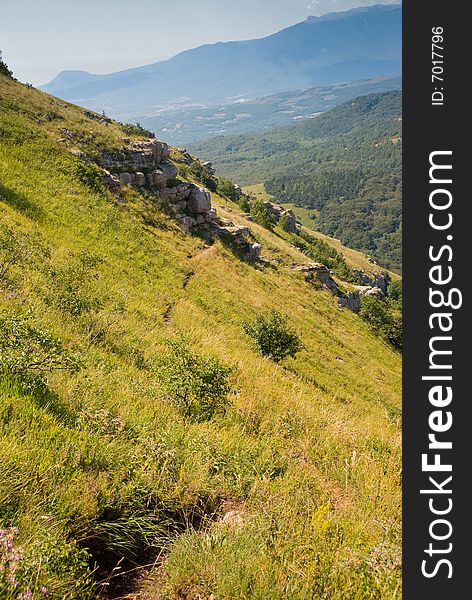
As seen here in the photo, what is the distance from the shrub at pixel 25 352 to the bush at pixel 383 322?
4511cm

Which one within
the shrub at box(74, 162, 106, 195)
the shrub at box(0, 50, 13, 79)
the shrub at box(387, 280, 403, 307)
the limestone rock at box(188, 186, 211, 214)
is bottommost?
the shrub at box(387, 280, 403, 307)

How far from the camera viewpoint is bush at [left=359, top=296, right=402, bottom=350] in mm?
46406

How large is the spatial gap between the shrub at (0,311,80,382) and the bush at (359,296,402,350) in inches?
1776

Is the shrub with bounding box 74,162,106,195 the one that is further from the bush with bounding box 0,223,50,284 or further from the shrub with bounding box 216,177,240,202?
the shrub with bounding box 216,177,240,202

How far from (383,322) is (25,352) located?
160 feet

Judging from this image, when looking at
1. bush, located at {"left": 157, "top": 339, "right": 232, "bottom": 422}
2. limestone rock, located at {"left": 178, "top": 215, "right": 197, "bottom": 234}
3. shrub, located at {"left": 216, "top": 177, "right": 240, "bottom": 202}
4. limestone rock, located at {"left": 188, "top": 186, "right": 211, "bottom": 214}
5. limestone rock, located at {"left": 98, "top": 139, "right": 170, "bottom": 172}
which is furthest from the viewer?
shrub, located at {"left": 216, "top": 177, "right": 240, "bottom": 202}

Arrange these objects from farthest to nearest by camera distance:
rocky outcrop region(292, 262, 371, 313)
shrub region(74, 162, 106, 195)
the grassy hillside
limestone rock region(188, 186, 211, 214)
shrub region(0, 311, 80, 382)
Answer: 1. rocky outcrop region(292, 262, 371, 313)
2. limestone rock region(188, 186, 211, 214)
3. shrub region(74, 162, 106, 195)
4. shrub region(0, 311, 80, 382)
5. the grassy hillside

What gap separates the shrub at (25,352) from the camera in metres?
4.56

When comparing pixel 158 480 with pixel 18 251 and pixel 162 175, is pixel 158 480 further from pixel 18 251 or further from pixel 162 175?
pixel 162 175

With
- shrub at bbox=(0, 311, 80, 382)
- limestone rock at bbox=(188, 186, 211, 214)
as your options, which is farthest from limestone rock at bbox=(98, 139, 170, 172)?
shrub at bbox=(0, 311, 80, 382)

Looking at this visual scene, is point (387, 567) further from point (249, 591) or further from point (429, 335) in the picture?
point (429, 335)

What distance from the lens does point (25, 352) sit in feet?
15.5

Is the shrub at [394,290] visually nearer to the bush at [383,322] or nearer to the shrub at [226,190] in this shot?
the shrub at [226,190]

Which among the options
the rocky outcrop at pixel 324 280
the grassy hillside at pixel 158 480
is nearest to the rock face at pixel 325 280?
the rocky outcrop at pixel 324 280
